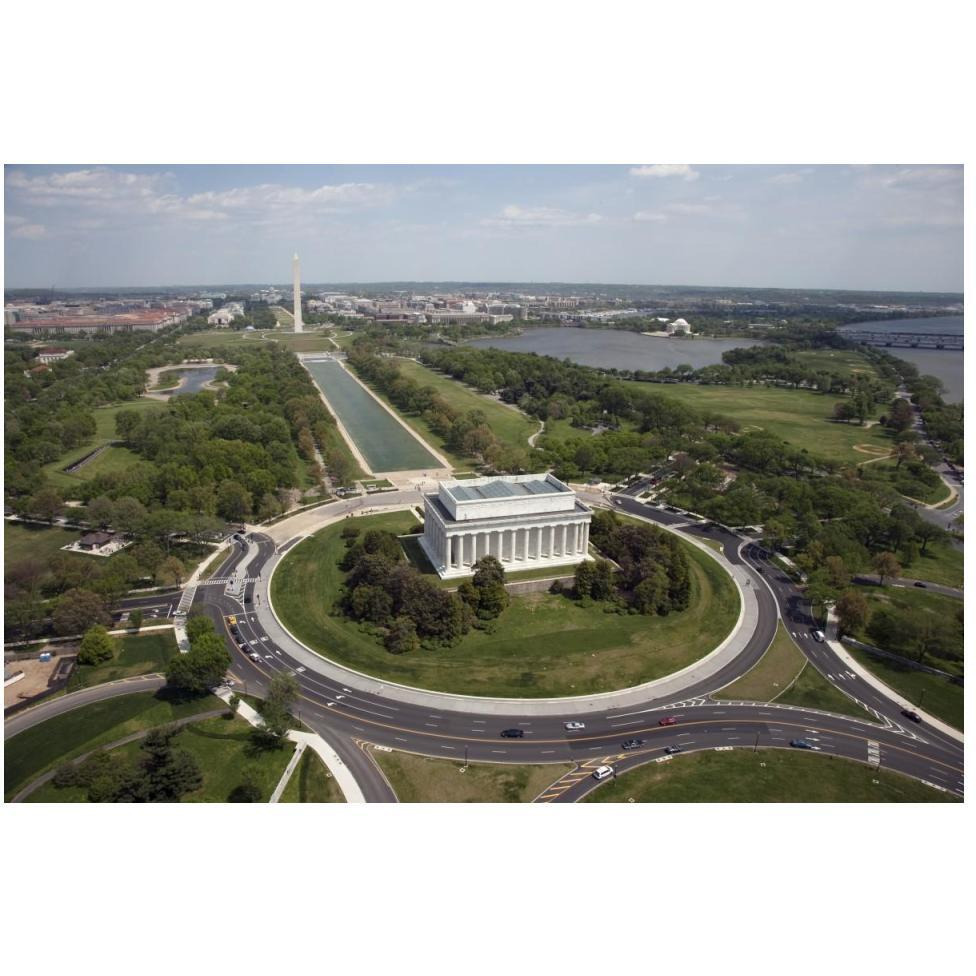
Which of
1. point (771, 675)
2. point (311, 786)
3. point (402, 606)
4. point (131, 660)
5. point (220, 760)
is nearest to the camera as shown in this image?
point (311, 786)

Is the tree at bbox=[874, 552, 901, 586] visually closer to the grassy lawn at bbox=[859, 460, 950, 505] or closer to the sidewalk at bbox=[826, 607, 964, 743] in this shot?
the sidewalk at bbox=[826, 607, 964, 743]

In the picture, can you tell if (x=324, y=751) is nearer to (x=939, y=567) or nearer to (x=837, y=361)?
(x=939, y=567)

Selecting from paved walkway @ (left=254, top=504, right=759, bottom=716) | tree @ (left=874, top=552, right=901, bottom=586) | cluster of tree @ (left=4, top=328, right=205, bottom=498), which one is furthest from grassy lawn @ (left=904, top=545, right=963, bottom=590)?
cluster of tree @ (left=4, top=328, right=205, bottom=498)

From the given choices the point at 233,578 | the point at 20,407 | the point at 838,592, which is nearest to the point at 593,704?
the point at 838,592

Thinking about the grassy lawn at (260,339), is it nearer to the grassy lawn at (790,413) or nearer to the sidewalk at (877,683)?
the grassy lawn at (790,413)

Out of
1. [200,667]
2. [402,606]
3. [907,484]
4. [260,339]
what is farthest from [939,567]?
[260,339]
